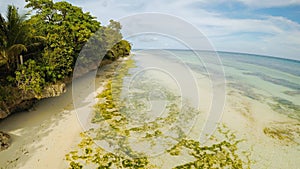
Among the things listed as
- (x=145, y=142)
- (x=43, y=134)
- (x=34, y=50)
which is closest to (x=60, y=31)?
(x=34, y=50)

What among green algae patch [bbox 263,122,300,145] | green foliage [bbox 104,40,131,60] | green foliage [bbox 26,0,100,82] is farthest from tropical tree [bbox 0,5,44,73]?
green foliage [bbox 104,40,131,60]

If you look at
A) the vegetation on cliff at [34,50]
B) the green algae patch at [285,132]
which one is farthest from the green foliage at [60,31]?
the green algae patch at [285,132]

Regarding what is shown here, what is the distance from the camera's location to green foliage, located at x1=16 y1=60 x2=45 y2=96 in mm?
7039

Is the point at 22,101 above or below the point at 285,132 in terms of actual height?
above

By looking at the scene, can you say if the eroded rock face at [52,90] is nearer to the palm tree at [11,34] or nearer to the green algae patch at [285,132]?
the palm tree at [11,34]

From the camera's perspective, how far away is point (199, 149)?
6.64 metres

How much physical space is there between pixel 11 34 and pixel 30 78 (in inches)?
66.6

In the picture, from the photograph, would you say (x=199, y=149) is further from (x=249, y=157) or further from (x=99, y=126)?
(x=99, y=126)

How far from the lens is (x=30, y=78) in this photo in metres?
7.27

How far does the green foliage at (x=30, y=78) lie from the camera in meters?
7.04

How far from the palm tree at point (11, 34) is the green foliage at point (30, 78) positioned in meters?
0.56

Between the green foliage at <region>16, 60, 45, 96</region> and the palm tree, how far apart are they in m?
0.56

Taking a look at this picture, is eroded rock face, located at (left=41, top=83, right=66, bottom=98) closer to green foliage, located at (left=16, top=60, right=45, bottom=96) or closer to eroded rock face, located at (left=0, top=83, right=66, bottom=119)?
eroded rock face, located at (left=0, top=83, right=66, bottom=119)

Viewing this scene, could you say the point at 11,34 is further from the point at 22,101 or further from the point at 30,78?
the point at 22,101
